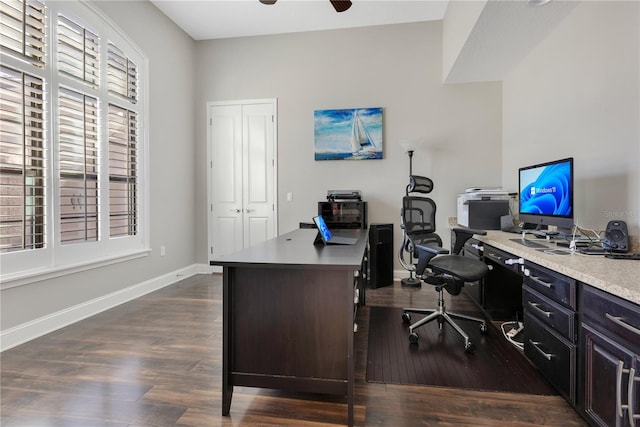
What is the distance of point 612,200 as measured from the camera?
225cm

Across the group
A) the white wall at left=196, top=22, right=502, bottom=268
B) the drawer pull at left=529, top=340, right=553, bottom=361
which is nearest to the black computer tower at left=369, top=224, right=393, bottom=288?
the white wall at left=196, top=22, right=502, bottom=268

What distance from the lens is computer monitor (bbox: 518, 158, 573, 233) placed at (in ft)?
7.27

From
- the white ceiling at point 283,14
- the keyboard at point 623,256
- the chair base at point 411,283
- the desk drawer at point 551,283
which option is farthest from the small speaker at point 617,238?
the white ceiling at point 283,14

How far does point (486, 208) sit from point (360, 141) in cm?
184

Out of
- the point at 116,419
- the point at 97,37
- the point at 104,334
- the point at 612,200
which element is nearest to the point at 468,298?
the point at 612,200

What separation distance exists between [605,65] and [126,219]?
454 centimetres

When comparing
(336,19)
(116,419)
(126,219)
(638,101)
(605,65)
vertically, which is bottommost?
(116,419)

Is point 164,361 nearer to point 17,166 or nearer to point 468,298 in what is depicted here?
point 17,166

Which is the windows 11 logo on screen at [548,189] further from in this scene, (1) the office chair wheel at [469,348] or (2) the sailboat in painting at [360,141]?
(2) the sailboat in painting at [360,141]

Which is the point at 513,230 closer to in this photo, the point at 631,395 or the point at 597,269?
the point at 597,269

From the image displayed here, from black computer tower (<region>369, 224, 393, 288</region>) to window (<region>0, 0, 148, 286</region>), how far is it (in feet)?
9.10

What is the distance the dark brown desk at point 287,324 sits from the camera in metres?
1.59

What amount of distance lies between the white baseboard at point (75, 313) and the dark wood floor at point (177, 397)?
9 cm

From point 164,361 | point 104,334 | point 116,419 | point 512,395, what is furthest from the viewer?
point 104,334
